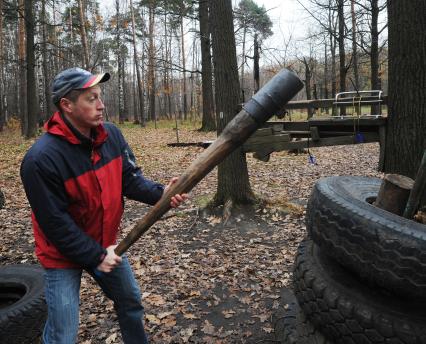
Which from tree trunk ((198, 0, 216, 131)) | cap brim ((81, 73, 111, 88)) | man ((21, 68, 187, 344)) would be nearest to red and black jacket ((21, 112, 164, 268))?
man ((21, 68, 187, 344))

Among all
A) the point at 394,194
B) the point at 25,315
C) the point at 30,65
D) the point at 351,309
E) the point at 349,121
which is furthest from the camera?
the point at 30,65

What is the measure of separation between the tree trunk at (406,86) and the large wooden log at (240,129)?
3.48 meters

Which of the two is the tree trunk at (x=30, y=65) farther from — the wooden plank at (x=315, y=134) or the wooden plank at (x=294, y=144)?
the wooden plank at (x=315, y=134)

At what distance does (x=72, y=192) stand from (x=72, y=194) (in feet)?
0.05

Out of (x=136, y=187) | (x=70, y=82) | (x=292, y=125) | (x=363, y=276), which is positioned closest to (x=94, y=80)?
(x=70, y=82)

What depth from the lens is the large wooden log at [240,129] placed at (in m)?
1.97

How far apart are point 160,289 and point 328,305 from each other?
234 cm

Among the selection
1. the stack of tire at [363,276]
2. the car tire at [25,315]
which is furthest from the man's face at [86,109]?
the car tire at [25,315]

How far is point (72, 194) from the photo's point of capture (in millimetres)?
2174

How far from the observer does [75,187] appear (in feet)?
7.13

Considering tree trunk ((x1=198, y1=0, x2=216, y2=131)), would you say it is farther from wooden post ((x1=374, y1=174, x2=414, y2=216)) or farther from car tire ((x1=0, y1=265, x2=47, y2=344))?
wooden post ((x1=374, y1=174, x2=414, y2=216))

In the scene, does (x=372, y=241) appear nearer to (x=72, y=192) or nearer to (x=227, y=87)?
(x=72, y=192)

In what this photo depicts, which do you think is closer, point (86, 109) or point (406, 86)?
point (86, 109)

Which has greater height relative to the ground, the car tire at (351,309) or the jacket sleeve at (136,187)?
the jacket sleeve at (136,187)
